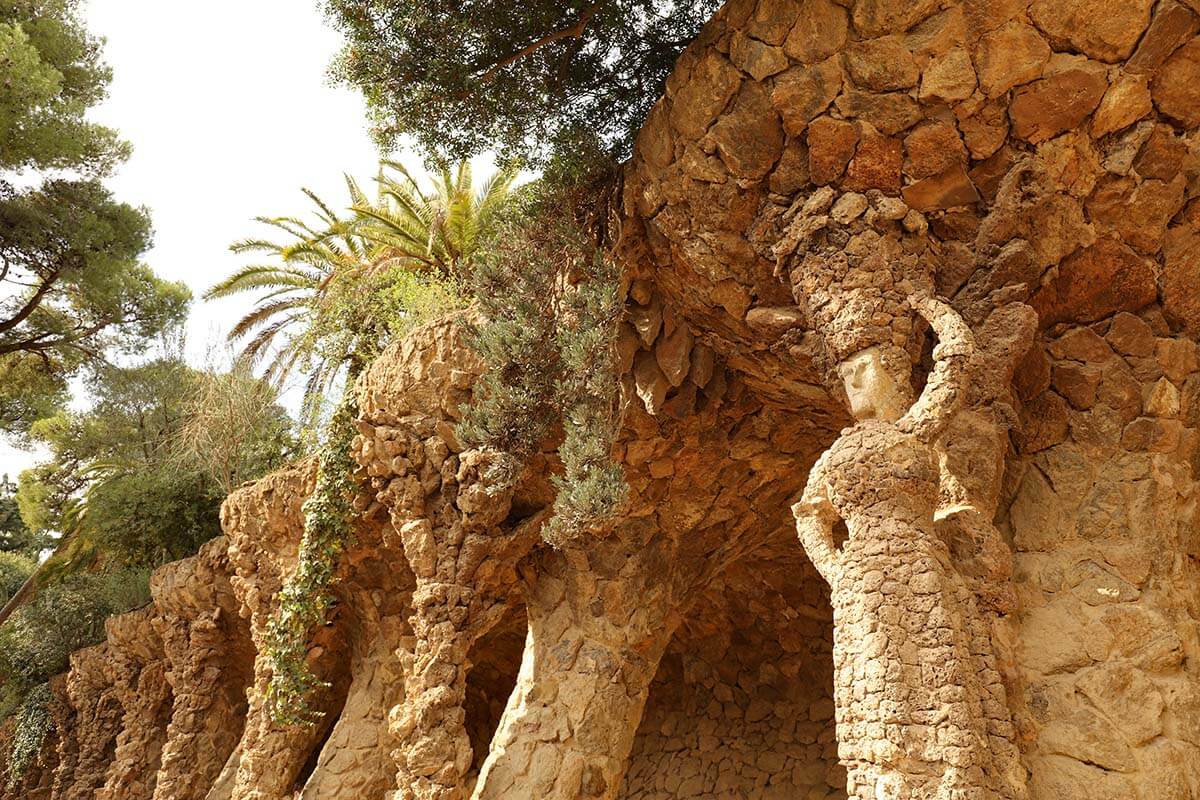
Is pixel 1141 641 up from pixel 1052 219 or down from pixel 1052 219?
down

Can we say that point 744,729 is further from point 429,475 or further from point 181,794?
point 181,794

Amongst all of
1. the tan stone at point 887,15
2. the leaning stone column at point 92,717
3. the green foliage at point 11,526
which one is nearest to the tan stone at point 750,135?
the tan stone at point 887,15

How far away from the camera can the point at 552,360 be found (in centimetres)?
643

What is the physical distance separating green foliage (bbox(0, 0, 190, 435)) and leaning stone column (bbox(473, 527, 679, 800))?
6.69 metres

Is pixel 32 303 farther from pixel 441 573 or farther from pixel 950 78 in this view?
pixel 950 78

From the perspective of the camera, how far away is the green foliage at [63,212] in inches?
363

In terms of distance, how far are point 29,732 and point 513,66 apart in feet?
37.7

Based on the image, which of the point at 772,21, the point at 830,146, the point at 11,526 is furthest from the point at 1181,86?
the point at 11,526

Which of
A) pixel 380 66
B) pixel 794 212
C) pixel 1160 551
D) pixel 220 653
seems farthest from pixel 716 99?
pixel 220 653

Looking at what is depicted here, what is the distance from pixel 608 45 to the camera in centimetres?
628

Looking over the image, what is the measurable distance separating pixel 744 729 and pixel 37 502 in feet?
46.8

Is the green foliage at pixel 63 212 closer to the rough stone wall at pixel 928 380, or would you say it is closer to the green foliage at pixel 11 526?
the rough stone wall at pixel 928 380

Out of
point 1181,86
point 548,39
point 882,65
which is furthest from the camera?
point 548,39

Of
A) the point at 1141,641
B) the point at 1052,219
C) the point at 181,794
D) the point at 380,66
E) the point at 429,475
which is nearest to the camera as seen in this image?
the point at 1141,641
